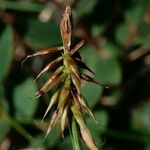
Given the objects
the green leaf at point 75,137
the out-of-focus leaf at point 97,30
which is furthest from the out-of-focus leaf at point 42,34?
the green leaf at point 75,137

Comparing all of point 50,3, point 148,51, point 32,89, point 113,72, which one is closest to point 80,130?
point 32,89

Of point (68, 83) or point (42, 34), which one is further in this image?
point (42, 34)

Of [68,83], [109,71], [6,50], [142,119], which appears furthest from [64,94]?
[142,119]

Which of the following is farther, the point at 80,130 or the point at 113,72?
the point at 113,72

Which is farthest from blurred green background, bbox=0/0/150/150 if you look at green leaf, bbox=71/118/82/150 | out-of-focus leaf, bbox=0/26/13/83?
green leaf, bbox=71/118/82/150

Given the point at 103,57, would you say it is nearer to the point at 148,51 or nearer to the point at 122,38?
the point at 122,38

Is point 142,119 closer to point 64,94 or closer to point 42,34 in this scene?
point 42,34

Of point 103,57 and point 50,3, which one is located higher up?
point 50,3
